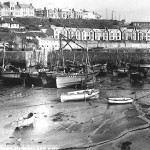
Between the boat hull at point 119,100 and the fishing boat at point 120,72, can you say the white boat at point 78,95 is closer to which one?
the boat hull at point 119,100

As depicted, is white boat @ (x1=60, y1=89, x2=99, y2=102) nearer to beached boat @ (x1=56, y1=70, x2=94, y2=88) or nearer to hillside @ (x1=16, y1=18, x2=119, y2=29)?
beached boat @ (x1=56, y1=70, x2=94, y2=88)

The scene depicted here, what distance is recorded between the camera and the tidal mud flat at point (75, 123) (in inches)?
971

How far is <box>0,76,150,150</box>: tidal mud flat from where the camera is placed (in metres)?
24.7

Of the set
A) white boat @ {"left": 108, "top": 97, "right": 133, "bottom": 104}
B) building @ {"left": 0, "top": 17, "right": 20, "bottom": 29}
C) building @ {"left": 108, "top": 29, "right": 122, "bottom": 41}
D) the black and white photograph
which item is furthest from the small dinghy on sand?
building @ {"left": 108, "top": 29, "right": 122, "bottom": 41}

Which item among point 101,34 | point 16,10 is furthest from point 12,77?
point 16,10

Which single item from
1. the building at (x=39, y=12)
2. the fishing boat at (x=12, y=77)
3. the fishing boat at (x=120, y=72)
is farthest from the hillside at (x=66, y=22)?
the fishing boat at (x=12, y=77)

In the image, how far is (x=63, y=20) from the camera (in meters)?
→ 132

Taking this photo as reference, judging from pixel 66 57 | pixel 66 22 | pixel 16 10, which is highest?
pixel 16 10

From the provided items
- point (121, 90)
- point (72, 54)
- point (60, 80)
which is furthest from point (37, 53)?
point (121, 90)

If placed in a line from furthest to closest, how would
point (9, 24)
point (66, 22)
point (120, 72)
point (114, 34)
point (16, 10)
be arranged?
point (66, 22) < point (16, 10) < point (114, 34) < point (9, 24) < point (120, 72)

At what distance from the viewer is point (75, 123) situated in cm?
3022

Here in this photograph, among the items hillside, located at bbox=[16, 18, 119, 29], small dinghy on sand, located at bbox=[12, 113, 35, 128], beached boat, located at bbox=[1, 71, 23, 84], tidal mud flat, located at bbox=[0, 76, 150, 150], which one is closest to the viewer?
tidal mud flat, located at bbox=[0, 76, 150, 150]

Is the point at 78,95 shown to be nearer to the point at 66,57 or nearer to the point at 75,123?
the point at 75,123

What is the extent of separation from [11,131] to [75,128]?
5371mm
